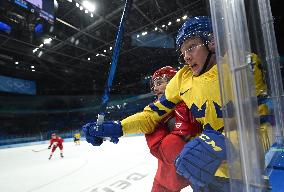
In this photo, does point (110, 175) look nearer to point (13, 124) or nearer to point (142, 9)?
point (142, 9)

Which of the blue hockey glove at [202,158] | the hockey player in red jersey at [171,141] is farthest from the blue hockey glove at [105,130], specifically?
the blue hockey glove at [202,158]

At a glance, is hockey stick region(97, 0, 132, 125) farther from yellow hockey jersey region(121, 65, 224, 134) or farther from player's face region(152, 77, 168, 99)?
player's face region(152, 77, 168, 99)

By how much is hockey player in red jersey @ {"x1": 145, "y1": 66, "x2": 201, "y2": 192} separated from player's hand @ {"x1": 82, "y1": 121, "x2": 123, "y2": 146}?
8.7 inches

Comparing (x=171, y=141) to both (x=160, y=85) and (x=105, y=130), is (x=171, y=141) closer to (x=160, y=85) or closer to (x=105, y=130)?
(x=105, y=130)

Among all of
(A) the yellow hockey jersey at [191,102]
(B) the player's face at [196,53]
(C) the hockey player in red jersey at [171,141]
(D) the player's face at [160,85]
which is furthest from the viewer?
(D) the player's face at [160,85]

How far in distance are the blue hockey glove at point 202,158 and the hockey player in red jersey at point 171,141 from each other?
524 millimetres

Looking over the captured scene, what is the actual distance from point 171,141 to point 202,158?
57 centimetres

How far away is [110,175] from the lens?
379cm

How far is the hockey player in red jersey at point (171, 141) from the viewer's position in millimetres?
1272

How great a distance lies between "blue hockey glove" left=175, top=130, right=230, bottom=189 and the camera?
2.34ft

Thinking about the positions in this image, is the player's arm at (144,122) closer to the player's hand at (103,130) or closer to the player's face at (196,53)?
the player's hand at (103,130)

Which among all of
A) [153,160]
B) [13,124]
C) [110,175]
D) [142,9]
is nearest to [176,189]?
[110,175]

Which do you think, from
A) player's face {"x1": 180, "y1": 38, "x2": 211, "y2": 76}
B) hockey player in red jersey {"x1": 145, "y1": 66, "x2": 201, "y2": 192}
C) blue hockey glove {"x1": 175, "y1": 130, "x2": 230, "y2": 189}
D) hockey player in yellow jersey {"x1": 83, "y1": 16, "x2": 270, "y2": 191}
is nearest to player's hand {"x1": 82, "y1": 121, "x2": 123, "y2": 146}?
hockey player in yellow jersey {"x1": 83, "y1": 16, "x2": 270, "y2": 191}

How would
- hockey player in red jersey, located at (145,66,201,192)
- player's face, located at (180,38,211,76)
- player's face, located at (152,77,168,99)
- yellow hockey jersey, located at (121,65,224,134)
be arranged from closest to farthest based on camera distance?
yellow hockey jersey, located at (121,65,224,134), player's face, located at (180,38,211,76), hockey player in red jersey, located at (145,66,201,192), player's face, located at (152,77,168,99)
